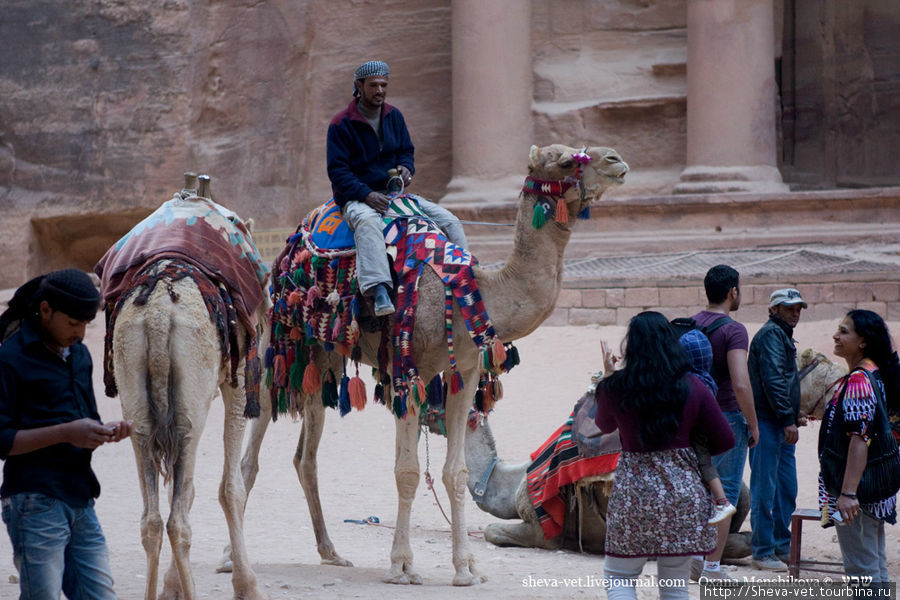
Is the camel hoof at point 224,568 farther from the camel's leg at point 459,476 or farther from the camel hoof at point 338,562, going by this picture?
the camel's leg at point 459,476

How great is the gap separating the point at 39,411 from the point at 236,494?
2.26 meters

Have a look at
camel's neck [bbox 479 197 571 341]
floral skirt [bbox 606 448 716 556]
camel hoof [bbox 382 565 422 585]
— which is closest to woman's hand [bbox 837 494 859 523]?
floral skirt [bbox 606 448 716 556]

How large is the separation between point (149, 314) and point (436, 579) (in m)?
2.65

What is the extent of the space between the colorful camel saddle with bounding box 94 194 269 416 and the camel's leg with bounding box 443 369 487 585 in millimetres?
1348

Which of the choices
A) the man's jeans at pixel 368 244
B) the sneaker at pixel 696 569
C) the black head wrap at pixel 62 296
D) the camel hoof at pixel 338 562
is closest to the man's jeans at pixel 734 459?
the sneaker at pixel 696 569

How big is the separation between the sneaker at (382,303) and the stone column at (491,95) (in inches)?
430

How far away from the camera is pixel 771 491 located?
771cm

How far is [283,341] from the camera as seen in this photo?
7883 mm

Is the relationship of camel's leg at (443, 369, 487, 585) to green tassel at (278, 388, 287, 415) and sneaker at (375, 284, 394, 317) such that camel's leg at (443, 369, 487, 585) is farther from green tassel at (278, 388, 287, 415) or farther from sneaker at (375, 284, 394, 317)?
green tassel at (278, 388, 287, 415)

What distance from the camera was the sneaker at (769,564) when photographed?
757 cm

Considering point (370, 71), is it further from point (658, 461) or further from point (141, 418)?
point (658, 461)

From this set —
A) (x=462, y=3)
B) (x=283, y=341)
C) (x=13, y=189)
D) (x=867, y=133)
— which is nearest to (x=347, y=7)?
(x=462, y=3)

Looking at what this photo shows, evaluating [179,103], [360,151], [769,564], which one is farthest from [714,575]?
[179,103]

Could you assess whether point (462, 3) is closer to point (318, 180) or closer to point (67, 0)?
point (318, 180)
